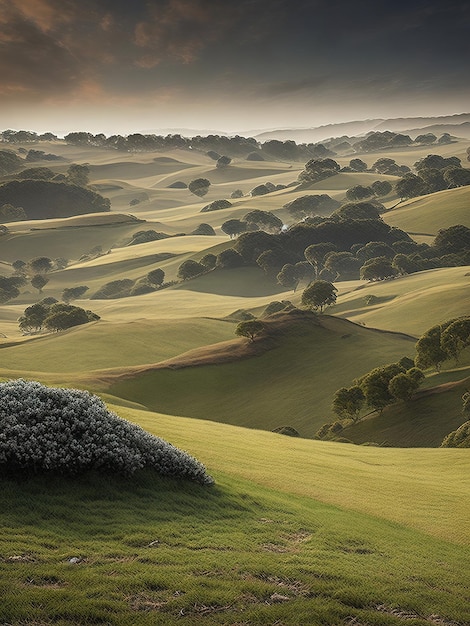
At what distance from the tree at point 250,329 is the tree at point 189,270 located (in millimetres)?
90601

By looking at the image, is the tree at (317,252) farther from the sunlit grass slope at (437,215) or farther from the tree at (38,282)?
the tree at (38,282)

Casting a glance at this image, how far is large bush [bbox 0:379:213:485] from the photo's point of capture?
15570mm

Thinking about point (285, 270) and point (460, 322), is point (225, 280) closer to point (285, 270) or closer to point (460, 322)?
point (285, 270)

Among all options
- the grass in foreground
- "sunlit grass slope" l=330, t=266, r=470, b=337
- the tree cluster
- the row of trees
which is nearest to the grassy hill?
the tree cluster

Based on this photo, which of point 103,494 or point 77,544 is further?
point 103,494

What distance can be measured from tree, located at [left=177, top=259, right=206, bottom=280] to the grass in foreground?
154590 millimetres

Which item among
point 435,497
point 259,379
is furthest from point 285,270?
point 435,497

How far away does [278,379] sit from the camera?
76438 millimetres

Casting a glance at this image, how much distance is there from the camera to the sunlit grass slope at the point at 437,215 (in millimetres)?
179375

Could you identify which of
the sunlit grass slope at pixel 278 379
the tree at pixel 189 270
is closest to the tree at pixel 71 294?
the tree at pixel 189 270

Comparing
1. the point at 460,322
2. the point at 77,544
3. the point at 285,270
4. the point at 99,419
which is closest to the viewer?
the point at 77,544

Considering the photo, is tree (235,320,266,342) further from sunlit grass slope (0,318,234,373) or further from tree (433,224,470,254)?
tree (433,224,470,254)

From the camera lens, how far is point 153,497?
55.2 ft

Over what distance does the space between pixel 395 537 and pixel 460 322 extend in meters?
55.4
